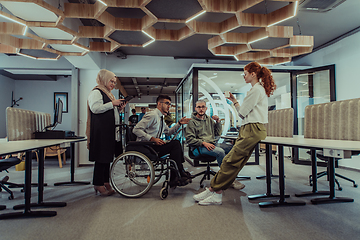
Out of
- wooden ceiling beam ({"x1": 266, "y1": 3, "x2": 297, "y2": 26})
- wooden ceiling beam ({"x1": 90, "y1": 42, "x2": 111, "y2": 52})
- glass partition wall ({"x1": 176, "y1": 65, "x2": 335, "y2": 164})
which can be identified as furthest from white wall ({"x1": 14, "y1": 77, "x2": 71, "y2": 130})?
wooden ceiling beam ({"x1": 266, "y1": 3, "x2": 297, "y2": 26})

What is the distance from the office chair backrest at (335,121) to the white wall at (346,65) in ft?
7.83

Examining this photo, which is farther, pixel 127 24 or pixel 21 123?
pixel 127 24

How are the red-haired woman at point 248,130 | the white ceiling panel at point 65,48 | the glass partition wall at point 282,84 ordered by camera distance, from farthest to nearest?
the glass partition wall at point 282,84 < the white ceiling panel at point 65,48 < the red-haired woman at point 248,130

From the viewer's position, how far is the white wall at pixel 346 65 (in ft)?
14.9

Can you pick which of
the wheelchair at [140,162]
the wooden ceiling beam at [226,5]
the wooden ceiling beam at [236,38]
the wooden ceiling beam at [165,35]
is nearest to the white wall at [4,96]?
the wooden ceiling beam at [165,35]

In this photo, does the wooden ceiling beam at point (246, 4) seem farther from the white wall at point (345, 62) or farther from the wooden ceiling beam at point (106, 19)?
the white wall at point (345, 62)

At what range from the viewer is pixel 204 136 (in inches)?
130

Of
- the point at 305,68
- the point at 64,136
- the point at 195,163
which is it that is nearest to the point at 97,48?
the point at 64,136

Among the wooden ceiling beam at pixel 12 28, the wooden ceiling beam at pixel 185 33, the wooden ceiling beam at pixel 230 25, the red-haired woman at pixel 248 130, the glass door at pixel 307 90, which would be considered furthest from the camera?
the glass door at pixel 307 90

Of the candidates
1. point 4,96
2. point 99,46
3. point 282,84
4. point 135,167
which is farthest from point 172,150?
point 4,96

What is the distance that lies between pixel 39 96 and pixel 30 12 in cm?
589

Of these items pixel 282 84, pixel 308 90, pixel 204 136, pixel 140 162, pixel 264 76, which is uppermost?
pixel 282 84

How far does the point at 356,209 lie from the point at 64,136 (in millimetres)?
3353

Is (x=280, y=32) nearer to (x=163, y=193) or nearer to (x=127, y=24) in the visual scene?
(x=127, y=24)
